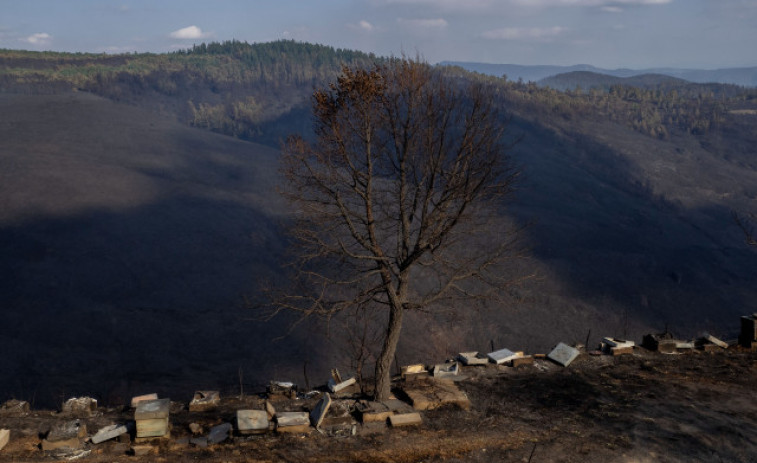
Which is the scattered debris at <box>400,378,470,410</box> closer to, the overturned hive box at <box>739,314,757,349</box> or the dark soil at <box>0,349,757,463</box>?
the dark soil at <box>0,349,757,463</box>

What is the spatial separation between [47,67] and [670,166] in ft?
404

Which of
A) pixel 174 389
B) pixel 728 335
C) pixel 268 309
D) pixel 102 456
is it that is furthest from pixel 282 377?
pixel 728 335

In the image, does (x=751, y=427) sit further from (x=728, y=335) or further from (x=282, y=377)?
(x=728, y=335)

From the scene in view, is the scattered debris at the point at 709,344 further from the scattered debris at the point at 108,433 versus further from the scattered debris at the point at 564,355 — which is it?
the scattered debris at the point at 108,433

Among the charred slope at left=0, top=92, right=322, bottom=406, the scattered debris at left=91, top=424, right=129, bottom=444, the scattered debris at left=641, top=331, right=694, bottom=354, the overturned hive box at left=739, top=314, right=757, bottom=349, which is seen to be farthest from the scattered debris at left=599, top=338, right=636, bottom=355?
the charred slope at left=0, top=92, right=322, bottom=406

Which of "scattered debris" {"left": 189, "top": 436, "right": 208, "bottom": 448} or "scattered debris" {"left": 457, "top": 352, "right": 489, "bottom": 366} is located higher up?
"scattered debris" {"left": 189, "top": 436, "right": 208, "bottom": 448}

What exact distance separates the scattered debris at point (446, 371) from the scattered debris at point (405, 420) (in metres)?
3.33

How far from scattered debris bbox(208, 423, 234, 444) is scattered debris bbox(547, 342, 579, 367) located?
983 cm

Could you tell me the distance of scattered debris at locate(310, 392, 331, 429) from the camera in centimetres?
1173

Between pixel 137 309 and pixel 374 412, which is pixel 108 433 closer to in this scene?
pixel 374 412

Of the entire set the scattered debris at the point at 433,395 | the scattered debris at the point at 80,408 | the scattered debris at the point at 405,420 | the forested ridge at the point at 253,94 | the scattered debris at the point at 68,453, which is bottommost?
the scattered debris at the point at 80,408

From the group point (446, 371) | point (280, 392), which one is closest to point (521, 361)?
point (446, 371)

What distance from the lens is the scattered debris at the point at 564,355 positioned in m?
16.5

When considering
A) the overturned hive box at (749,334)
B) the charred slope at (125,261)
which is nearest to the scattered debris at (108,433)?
the overturned hive box at (749,334)
